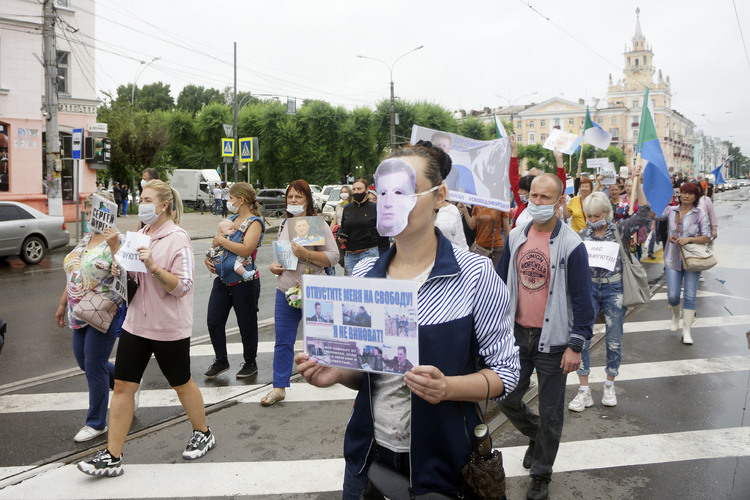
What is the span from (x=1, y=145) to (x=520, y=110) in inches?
4362

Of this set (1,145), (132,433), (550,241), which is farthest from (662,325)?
(1,145)

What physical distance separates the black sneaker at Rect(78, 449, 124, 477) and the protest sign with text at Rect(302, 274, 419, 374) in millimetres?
2616

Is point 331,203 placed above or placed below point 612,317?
above

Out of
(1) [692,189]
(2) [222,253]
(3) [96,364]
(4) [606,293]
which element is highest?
(1) [692,189]

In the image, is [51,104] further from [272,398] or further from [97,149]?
[272,398]

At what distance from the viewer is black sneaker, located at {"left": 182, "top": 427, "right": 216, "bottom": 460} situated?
4331mm

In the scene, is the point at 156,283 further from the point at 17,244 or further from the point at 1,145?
the point at 1,145

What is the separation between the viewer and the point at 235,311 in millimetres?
6168

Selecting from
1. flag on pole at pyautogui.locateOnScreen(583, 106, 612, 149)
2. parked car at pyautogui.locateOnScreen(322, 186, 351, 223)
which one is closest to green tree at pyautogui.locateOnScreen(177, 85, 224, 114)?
parked car at pyautogui.locateOnScreen(322, 186, 351, 223)

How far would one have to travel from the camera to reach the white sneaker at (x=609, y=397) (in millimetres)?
5473

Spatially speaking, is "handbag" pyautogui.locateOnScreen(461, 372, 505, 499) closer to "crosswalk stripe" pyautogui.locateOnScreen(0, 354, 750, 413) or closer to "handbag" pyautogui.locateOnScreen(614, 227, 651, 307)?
"crosswalk stripe" pyautogui.locateOnScreen(0, 354, 750, 413)

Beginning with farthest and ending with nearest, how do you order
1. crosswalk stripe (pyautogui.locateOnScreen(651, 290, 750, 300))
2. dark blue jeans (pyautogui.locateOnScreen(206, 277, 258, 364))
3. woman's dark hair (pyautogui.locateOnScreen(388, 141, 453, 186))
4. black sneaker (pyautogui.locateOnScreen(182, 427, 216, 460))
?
1. crosswalk stripe (pyautogui.locateOnScreen(651, 290, 750, 300))
2. dark blue jeans (pyautogui.locateOnScreen(206, 277, 258, 364))
3. black sneaker (pyautogui.locateOnScreen(182, 427, 216, 460))
4. woman's dark hair (pyautogui.locateOnScreen(388, 141, 453, 186))

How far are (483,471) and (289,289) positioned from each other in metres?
3.49

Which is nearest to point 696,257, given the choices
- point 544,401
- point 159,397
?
point 544,401
